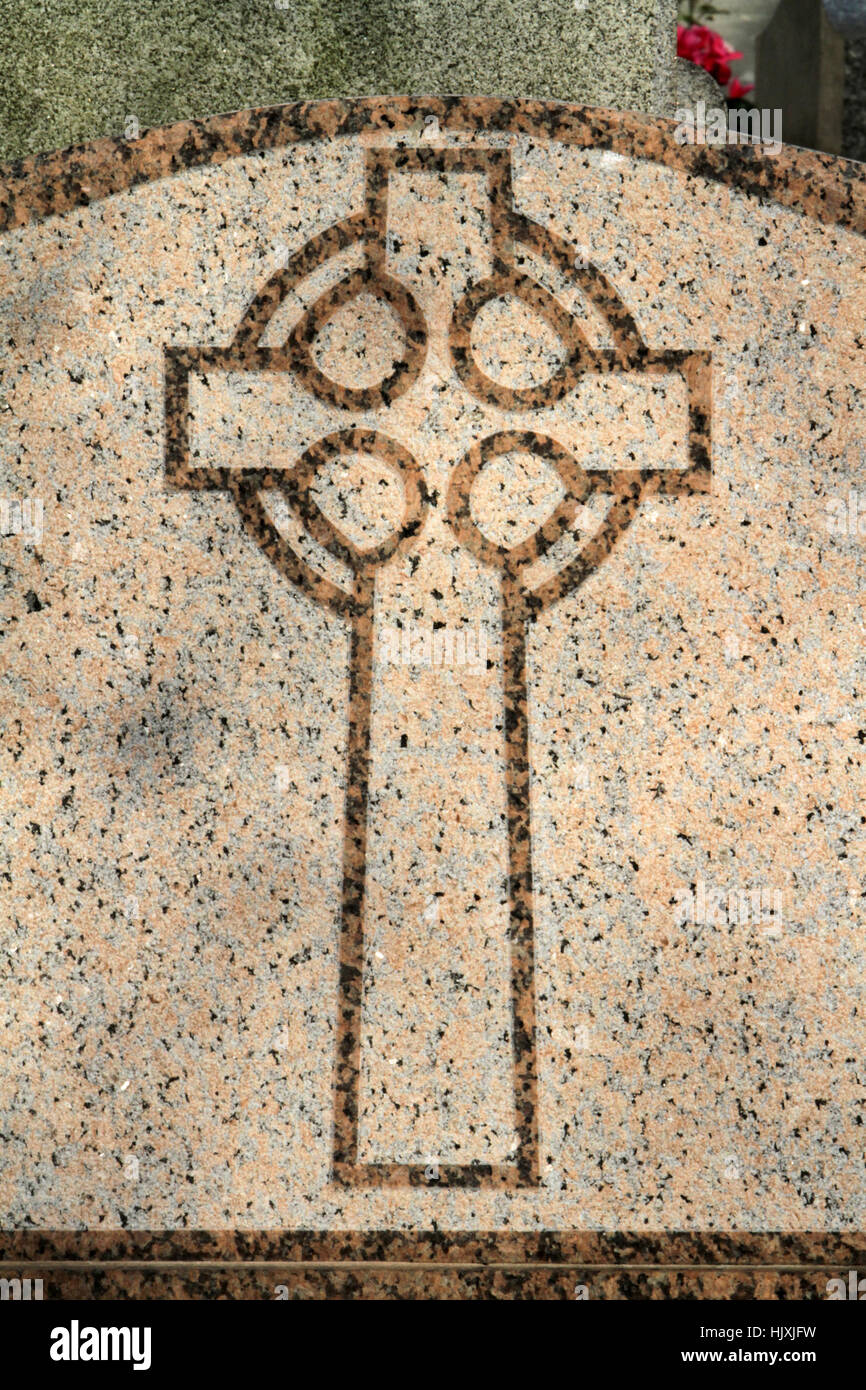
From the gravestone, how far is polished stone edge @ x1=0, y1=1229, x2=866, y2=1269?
2822 mm

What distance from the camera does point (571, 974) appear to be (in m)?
2.15

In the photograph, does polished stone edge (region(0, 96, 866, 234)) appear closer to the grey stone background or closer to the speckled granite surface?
the speckled granite surface

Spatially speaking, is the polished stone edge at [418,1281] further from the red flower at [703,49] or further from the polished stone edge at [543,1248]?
the red flower at [703,49]

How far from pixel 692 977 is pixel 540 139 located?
155 centimetres

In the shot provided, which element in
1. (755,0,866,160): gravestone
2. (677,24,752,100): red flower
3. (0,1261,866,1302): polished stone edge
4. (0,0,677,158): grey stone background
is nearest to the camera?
(0,1261,866,1302): polished stone edge

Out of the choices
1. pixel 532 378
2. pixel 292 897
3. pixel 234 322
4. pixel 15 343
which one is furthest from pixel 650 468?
pixel 15 343

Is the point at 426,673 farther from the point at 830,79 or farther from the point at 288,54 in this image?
the point at 830,79

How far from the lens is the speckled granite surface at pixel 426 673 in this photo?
2141 millimetres

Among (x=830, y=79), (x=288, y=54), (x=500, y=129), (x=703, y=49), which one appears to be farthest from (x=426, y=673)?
(x=703, y=49)

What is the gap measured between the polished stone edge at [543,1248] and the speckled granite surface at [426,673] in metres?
0.02

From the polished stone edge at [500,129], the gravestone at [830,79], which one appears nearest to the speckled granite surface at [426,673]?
the polished stone edge at [500,129]

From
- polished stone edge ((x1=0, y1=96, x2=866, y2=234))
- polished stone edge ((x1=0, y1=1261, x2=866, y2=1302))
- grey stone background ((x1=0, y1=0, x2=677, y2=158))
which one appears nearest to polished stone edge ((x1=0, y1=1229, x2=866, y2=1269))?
polished stone edge ((x1=0, y1=1261, x2=866, y2=1302))

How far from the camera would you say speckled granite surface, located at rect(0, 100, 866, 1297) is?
2.14 m

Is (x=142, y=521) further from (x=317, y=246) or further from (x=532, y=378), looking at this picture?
(x=532, y=378)
